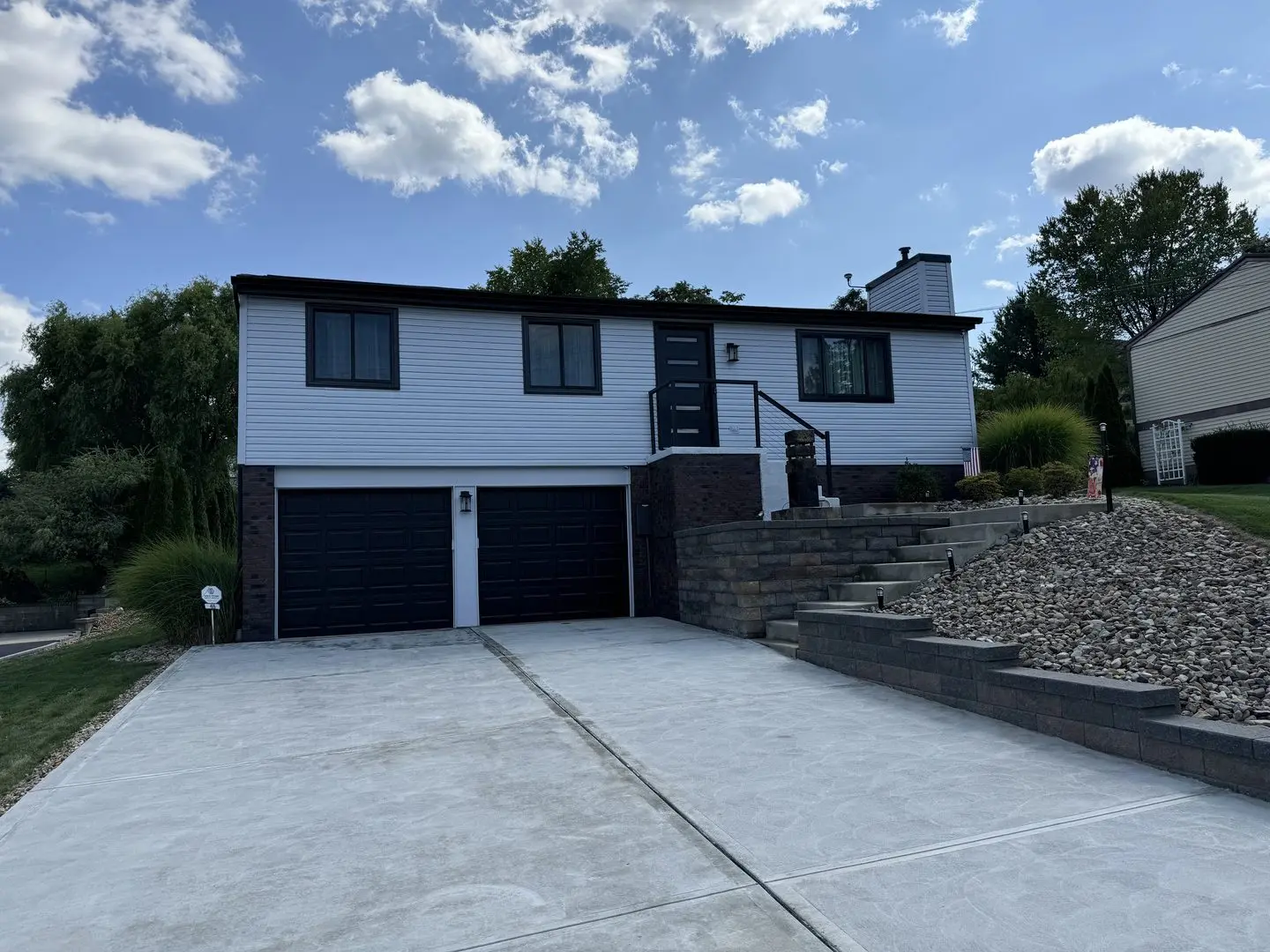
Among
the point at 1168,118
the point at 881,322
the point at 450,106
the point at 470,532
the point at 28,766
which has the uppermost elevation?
the point at 1168,118

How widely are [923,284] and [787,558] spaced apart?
8.54m

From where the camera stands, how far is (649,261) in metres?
27.6

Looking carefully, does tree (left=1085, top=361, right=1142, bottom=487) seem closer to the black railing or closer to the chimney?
the chimney

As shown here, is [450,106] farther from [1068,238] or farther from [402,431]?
[1068,238]

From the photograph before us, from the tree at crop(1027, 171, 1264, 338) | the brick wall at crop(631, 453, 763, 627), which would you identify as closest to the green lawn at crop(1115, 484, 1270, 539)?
the brick wall at crop(631, 453, 763, 627)

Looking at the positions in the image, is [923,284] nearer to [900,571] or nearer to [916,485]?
[916,485]

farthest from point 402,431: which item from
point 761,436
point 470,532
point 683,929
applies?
point 683,929

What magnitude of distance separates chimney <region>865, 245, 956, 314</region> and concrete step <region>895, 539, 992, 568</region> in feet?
23.0

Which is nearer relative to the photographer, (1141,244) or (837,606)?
(837,606)

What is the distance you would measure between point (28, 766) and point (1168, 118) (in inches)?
Result: 1120

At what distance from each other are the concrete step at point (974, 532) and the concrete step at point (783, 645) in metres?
2.26

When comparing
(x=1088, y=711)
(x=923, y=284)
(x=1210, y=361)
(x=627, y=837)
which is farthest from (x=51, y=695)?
(x=1210, y=361)

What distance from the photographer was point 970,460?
14.3 metres

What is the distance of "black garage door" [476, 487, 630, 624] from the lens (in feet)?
40.3
